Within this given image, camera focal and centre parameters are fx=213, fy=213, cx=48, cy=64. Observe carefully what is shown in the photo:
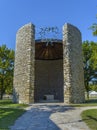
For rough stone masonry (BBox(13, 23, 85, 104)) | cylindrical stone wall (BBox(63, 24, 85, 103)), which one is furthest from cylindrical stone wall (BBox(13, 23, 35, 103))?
cylindrical stone wall (BBox(63, 24, 85, 103))

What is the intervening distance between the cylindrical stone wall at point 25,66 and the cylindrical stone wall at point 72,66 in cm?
279

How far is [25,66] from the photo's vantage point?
18.1 metres

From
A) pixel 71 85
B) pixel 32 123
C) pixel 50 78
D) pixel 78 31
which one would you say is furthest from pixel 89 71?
pixel 32 123

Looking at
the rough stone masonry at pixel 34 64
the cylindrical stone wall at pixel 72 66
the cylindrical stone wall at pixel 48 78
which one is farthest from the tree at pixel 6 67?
the cylindrical stone wall at pixel 72 66

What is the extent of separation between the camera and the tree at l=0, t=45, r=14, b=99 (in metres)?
29.3

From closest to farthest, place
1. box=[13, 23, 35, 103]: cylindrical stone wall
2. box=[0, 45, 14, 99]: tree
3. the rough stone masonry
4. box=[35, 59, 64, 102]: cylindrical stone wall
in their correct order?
box=[13, 23, 35, 103]: cylindrical stone wall, the rough stone masonry, box=[35, 59, 64, 102]: cylindrical stone wall, box=[0, 45, 14, 99]: tree

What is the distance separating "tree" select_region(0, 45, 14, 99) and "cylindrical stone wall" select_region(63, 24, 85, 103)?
12.5m

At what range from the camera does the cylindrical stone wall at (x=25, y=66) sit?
17344 mm

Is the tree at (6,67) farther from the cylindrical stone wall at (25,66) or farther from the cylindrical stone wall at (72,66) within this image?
the cylindrical stone wall at (72,66)

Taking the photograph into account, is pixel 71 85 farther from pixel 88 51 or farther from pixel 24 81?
pixel 88 51

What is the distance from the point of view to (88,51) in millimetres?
29172

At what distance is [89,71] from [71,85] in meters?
11.7

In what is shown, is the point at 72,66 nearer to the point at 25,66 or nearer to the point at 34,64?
the point at 34,64

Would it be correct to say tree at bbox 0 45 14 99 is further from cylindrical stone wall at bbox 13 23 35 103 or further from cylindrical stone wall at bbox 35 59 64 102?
cylindrical stone wall at bbox 13 23 35 103
